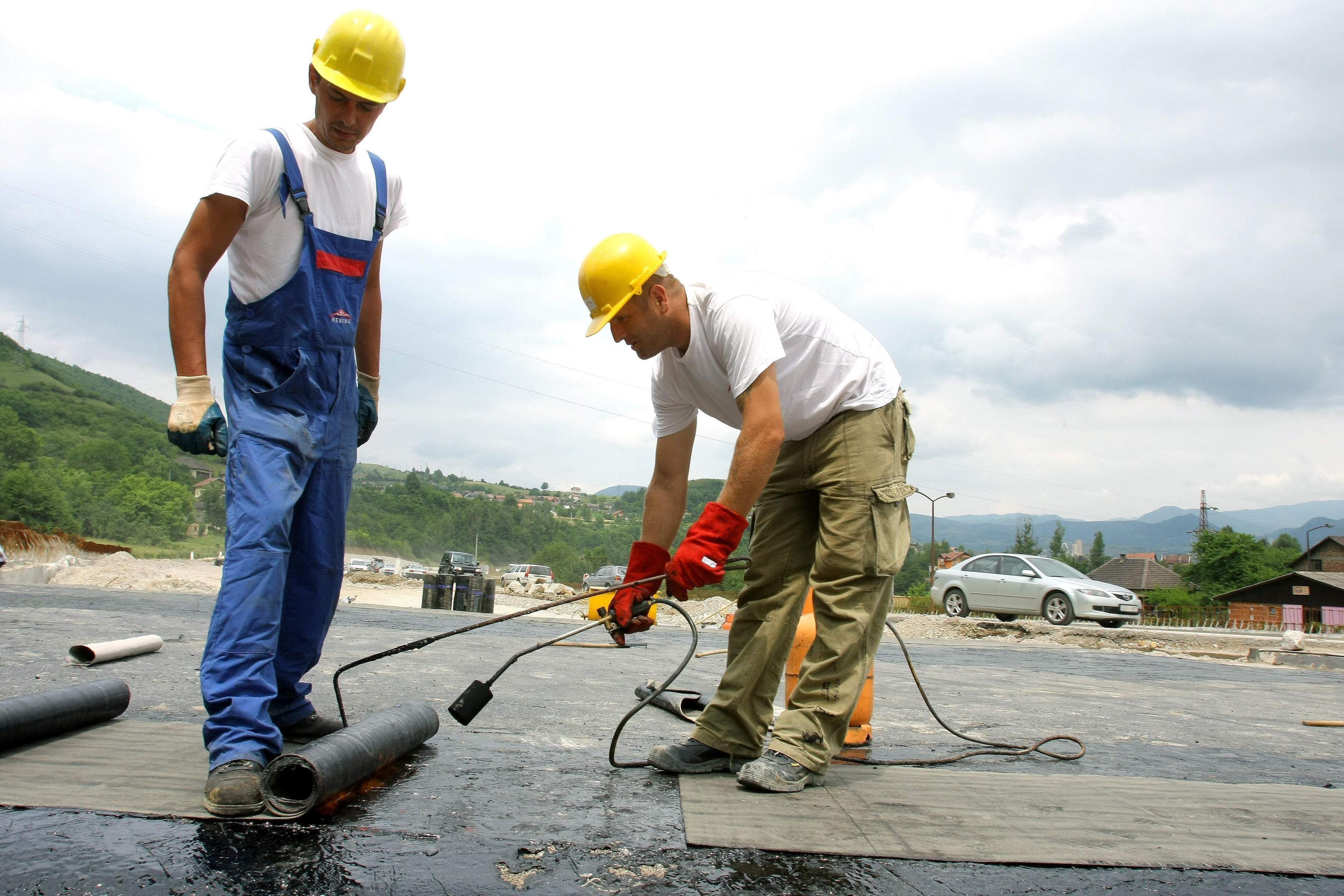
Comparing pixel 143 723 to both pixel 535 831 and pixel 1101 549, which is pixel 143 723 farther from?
pixel 1101 549

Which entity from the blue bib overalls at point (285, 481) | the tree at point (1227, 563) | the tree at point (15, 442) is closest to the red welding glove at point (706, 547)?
the blue bib overalls at point (285, 481)

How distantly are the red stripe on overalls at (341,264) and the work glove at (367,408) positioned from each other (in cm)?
43

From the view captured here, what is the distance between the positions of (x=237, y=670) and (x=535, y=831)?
0.87 meters

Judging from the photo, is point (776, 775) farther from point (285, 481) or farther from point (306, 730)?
point (285, 481)

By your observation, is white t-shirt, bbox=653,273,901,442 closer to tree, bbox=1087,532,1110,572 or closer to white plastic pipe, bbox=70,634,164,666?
white plastic pipe, bbox=70,634,164,666

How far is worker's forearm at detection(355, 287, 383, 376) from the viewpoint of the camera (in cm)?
291

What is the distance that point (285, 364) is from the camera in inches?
97.1

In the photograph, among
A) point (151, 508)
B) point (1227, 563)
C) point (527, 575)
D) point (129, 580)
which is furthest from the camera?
point (151, 508)

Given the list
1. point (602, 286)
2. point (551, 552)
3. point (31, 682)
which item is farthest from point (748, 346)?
point (551, 552)

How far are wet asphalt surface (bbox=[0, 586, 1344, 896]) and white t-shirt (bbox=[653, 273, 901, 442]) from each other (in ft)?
3.90

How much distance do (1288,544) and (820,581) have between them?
13870cm

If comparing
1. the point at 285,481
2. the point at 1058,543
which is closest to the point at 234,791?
the point at 285,481

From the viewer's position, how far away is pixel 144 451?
84250mm

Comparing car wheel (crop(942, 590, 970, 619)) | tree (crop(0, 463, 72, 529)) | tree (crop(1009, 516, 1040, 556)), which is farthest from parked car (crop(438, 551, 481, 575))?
tree (crop(1009, 516, 1040, 556))
